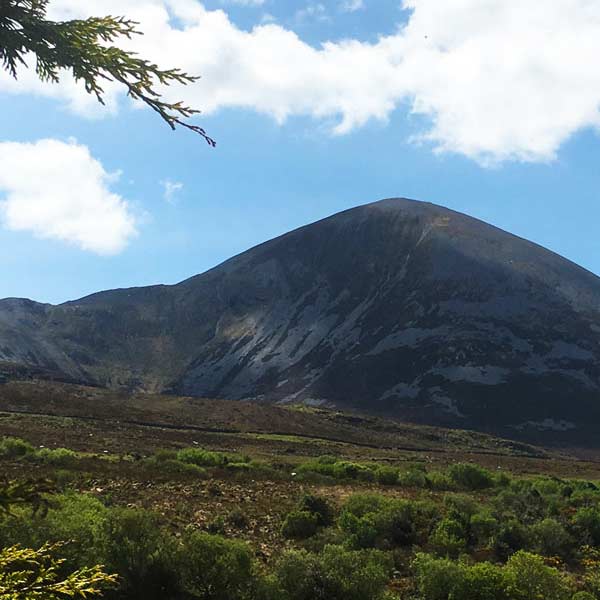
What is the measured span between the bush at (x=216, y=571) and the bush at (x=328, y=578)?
0.77m

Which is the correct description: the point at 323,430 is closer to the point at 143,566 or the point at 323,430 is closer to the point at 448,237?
the point at 143,566

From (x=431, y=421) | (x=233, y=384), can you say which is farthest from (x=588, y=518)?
(x=233, y=384)

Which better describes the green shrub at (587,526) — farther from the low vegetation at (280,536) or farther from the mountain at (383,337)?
the mountain at (383,337)

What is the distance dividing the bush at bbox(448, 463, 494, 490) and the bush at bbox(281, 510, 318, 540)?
16.7 m

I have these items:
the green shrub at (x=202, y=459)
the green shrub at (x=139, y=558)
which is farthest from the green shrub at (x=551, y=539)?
the green shrub at (x=202, y=459)

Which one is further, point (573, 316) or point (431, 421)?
point (573, 316)

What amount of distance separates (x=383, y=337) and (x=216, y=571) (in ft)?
487

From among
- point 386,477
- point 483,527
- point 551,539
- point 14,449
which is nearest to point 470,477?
point 386,477

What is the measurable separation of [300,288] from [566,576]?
173578 mm

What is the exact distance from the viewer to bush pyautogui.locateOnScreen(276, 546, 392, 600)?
43.1 feet

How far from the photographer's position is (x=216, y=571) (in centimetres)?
1301

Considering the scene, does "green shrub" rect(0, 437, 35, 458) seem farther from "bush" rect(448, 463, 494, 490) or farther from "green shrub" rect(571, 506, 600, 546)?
"green shrub" rect(571, 506, 600, 546)

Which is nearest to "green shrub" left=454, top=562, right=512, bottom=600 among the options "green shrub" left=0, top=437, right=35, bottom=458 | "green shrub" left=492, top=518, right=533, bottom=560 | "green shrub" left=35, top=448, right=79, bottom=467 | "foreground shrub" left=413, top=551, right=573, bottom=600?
"foreground shrub" left=413, top=551, right=573, bottom=600

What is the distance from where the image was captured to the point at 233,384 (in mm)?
154750
